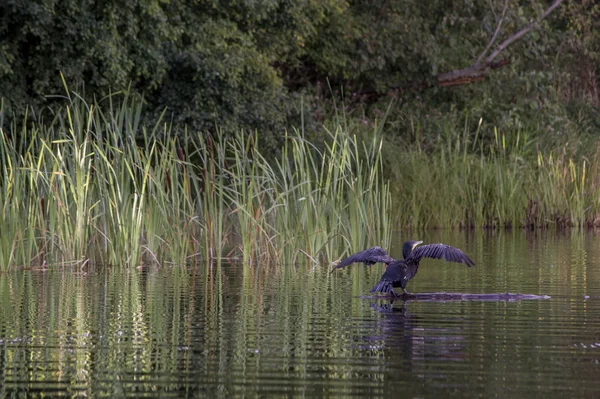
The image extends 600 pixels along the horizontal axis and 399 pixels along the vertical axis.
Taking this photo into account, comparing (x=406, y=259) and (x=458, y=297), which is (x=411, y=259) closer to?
(x=406, y=259)

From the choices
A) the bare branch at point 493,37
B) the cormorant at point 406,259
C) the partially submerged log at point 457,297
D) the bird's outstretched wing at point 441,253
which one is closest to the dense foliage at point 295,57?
the bare branch at point 493,37

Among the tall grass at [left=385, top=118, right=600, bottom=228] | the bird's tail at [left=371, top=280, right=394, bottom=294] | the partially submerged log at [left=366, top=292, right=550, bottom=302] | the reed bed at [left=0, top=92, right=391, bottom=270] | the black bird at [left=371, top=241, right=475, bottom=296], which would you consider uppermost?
the tall grass at [left=385, top=118, right=600, bottom=228]

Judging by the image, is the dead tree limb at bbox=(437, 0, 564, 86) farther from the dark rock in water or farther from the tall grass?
the dark rock in water

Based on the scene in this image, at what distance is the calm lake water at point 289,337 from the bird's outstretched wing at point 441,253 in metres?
0.29

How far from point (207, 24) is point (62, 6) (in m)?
3.21

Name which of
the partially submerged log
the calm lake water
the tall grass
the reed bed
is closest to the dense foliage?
the reed bed

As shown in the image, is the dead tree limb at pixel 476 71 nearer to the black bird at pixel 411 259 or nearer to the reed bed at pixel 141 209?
the reed bed at pixel 141 209

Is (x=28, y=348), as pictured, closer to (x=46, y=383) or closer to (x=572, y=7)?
(x=46, y=383)

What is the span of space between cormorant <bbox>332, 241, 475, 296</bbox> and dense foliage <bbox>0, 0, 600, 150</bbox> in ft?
17.5

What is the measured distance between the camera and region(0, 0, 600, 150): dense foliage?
16.8m

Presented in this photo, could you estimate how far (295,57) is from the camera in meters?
23.6

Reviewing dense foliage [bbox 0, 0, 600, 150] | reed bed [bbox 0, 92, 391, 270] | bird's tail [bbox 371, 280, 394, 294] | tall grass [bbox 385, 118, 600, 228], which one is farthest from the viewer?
tall grass [bbox 385, 118, 600, 228]

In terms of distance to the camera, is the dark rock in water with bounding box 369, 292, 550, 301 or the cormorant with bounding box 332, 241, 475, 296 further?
the dark rock in water with bounding box 369, 292, 550, 301

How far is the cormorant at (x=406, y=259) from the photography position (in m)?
7.02
